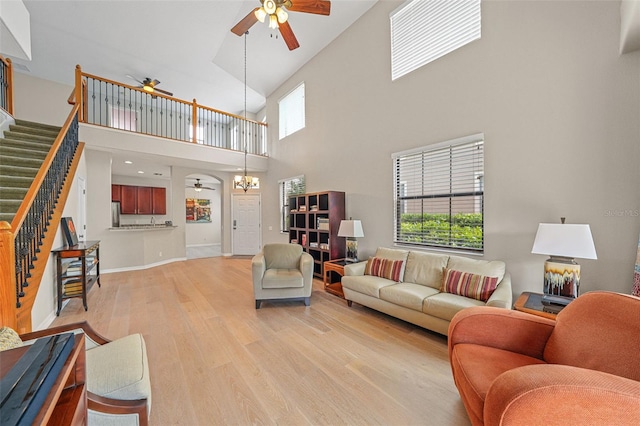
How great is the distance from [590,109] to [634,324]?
2069mm

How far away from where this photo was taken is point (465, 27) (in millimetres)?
3131

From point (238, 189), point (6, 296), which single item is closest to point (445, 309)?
point (6, 296)

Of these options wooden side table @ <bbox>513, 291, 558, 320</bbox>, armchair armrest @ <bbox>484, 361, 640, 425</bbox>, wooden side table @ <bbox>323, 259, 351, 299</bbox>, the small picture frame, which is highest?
the small picture frame

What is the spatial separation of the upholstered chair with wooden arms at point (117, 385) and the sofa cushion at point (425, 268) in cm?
282

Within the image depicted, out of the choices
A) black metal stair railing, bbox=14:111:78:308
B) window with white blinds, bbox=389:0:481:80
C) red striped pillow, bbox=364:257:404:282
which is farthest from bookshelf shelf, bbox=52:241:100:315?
window with white blinds, bbox=389:0:481:80

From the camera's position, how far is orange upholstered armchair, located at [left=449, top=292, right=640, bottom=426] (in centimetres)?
92

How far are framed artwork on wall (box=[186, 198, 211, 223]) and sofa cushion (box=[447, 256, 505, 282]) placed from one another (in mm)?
9728

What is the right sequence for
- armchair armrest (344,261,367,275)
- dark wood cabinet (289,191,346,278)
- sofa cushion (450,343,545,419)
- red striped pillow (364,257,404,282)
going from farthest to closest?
dark wood cabinet (289,191,346,278) < armchair armrest (344,261,367,275) < red striped pillow (364,257,404,282) < sofa cushion (450,343,545,419)

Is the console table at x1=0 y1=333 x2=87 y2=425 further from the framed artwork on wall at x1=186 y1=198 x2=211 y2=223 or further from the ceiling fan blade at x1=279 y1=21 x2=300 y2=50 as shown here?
the framed artwork on wall at x1=186 y1=198 x2=211 y2=223

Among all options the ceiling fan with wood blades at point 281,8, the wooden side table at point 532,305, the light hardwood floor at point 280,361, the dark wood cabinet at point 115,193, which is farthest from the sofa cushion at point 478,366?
the dark wood cabinet at point 115,193

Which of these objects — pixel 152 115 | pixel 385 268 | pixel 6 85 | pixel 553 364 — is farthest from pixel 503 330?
pixel 152 115

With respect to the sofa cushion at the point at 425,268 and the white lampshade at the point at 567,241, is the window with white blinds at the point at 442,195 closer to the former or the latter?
the sofa cushion at the point at 425,268

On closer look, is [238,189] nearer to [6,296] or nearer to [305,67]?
[305,67]

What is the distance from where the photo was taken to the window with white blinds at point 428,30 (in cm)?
312
